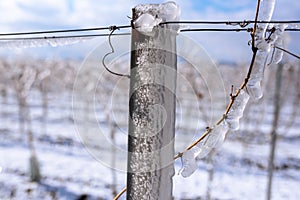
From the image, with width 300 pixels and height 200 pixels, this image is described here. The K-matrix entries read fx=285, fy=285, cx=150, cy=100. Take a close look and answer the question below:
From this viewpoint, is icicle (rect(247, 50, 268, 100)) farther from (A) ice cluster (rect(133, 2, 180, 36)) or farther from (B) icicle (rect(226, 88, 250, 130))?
(A) ice cluster (rect(133, 2, 180, 36))

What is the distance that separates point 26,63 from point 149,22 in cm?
1268

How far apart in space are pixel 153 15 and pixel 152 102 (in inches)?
6.3

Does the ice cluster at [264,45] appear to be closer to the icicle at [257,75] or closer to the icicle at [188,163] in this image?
the icicle at [257,75]

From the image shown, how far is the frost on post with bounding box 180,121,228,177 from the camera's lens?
0.58 metres

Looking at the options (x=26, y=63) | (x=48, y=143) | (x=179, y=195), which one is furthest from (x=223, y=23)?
(x=26, y=63)

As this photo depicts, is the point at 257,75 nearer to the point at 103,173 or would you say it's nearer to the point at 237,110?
the point at 237,110

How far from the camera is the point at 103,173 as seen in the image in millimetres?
5152

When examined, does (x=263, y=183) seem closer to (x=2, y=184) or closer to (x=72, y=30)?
(x=2, y=184)

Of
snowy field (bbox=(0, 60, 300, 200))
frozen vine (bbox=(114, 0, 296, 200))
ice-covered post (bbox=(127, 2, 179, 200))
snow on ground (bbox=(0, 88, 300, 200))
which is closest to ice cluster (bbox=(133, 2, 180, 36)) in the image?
ice-covered post (bbox=(127, 2, 179, 200))

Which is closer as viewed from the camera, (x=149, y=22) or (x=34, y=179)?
(x=149, y=22)

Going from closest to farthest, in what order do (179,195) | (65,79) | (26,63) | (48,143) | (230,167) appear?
1. (179,195)
2. (230,167)
3. (48,143)
4. (26,63)
5. (65,79)

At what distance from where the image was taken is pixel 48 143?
7094 mm

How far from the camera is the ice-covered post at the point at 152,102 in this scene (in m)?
0.52

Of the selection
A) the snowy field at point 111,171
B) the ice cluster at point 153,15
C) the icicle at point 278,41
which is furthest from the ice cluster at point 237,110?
the snowy field at point 111,171
